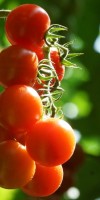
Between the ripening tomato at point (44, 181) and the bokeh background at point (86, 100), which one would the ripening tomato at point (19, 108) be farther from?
the bokeh background at point (86, 100)

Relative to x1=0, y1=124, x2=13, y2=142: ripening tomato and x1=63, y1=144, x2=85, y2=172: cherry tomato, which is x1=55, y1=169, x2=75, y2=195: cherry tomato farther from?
x1=0, y1=124, x2=13, y2=142: ripening tomato

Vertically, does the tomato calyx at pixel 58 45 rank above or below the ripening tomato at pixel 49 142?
above

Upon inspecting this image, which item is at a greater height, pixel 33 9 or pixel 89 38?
pixel 33 9

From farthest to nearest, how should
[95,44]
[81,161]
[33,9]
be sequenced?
[95,44]
[81,161]
[33,9]

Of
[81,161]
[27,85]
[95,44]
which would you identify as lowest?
[81,161]

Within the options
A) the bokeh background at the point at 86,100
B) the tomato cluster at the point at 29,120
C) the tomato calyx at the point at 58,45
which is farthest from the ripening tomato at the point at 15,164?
the bokeh background at the point at 86,100

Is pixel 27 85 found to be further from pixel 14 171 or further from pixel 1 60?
pixel 14 171

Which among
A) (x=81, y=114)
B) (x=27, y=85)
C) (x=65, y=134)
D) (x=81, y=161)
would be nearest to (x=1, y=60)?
(x=27, y=85)
